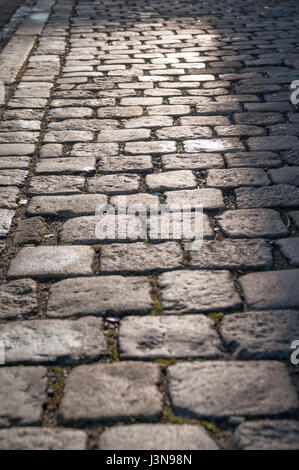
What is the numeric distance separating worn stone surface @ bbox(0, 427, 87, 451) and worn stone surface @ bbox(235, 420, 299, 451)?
49 cm

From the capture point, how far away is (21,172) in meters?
3.47

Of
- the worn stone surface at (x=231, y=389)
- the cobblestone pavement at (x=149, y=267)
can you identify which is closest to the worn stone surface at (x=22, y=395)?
the cobblestone pavement at (x=149, y=267)

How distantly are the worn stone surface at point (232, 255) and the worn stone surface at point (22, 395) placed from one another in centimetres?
94

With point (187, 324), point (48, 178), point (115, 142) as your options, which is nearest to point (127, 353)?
point (187, 324)

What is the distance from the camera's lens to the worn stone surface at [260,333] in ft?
6.42

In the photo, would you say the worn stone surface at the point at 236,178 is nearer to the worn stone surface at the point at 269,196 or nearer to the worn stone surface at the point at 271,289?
the worn stone surface at the point at 269,196

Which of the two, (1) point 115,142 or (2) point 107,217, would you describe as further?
(1) point 115,142

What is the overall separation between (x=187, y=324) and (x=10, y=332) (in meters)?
0.71

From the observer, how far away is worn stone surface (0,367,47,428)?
171cm

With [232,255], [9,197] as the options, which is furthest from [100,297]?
[9,197]

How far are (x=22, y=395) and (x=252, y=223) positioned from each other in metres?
1.54

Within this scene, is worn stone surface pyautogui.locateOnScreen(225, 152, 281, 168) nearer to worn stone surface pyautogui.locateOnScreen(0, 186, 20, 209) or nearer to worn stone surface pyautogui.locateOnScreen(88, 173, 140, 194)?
worn stone surface pyautogui.locateOnScreen(88, 173, 140, 194)
